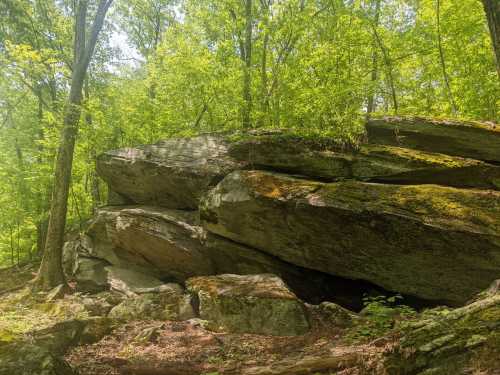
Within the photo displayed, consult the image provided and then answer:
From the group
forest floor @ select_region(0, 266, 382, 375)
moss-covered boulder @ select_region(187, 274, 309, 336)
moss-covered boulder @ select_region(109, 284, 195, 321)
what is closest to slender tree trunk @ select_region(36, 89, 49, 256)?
forest floor @ select_region(0, 266, 382, 375)

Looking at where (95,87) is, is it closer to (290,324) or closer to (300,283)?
(300,283)

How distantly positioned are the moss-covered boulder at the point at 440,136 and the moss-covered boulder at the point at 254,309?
6225 millimetres

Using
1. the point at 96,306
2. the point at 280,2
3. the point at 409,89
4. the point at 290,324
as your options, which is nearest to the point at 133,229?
the point at 96,306

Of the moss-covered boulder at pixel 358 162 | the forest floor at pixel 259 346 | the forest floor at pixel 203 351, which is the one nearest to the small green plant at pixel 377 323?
the forest floor at pixel 259 346

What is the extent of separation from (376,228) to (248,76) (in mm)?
11675

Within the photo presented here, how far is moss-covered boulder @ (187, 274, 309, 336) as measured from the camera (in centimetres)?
884

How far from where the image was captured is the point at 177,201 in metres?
14.6

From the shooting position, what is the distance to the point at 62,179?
15.0 m

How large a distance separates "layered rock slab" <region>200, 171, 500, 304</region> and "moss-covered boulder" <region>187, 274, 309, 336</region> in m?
1.78

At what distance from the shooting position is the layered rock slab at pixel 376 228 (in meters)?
8.79

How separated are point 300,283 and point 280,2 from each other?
42.6 feet

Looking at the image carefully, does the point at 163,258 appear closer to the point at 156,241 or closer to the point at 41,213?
the point at 156,241

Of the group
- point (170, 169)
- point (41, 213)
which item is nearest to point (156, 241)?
point (170, 169)

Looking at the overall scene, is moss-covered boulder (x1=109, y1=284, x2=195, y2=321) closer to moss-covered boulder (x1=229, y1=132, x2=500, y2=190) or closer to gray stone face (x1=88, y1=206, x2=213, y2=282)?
gray stone face (x1=88, y1=206, x2=213, y2=282)
